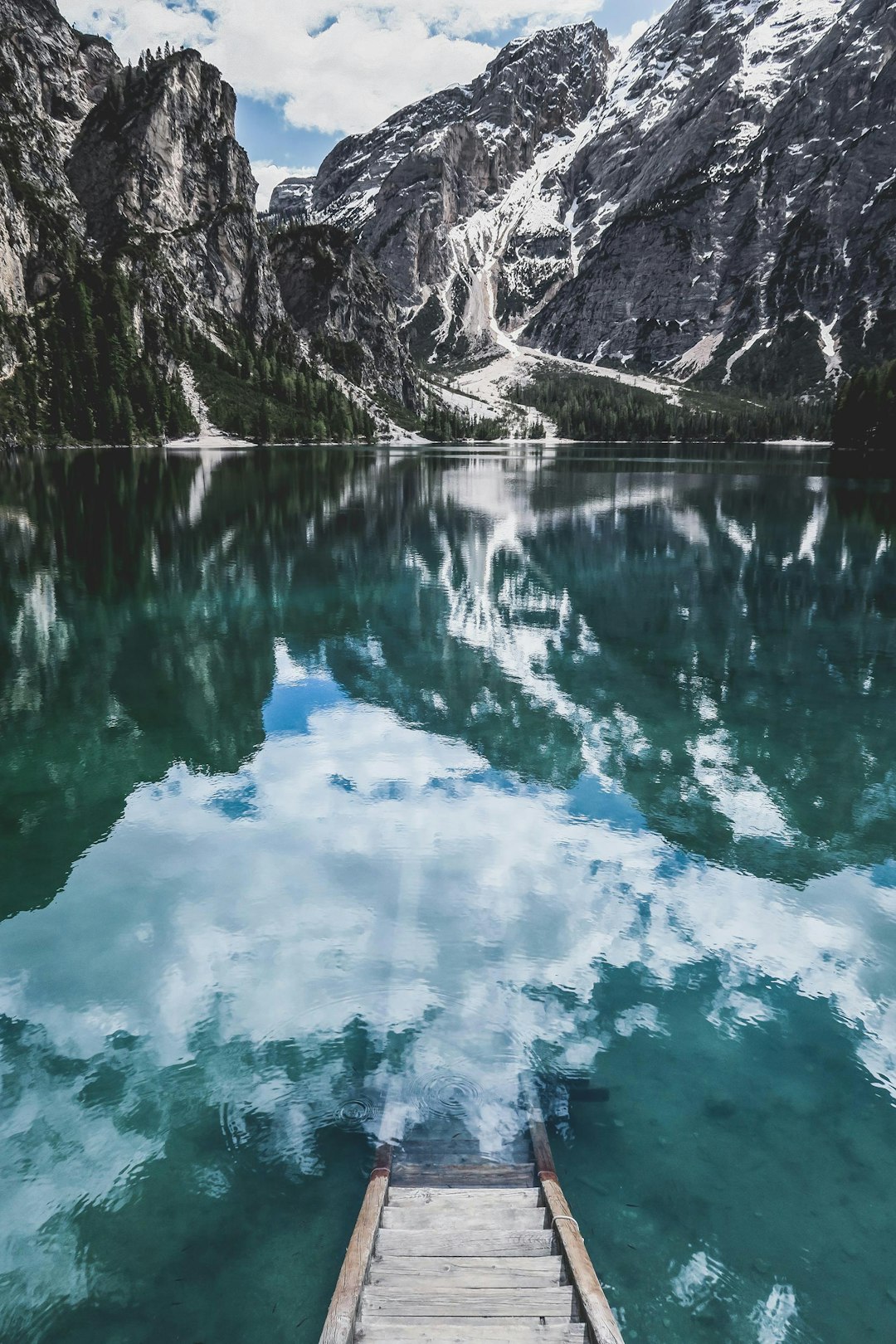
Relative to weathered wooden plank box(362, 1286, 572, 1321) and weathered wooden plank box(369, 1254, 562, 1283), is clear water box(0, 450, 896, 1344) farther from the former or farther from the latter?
weathered wooden plank box(362, 1286, 572, 1321)

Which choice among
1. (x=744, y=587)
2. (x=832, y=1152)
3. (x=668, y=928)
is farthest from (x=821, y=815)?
(x=744, y=587)

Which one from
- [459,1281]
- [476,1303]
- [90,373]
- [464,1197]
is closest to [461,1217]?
[464,1197]

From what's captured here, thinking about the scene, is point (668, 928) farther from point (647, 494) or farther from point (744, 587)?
point (647, 494)

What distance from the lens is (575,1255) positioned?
5.11 meters

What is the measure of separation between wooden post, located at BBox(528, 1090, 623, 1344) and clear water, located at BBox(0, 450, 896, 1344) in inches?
17.0

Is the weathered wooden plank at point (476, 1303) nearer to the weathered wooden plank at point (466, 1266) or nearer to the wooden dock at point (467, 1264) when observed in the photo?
the wooden dock at point (467, 1264)

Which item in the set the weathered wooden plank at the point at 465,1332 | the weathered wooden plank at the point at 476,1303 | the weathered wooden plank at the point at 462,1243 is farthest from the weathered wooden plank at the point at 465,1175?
the weathered wooden plank at the point at 465,1332

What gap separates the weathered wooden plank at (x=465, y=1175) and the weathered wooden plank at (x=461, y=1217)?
57 centimetres

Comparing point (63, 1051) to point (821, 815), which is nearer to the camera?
point (63, 1051)

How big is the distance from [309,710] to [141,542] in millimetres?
27330

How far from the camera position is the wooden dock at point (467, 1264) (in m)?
4.59

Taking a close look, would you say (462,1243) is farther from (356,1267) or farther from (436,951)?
(436,951)

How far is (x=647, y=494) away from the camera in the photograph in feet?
234

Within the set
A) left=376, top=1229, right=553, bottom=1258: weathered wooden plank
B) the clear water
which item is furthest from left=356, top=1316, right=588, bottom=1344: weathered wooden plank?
the clear water
